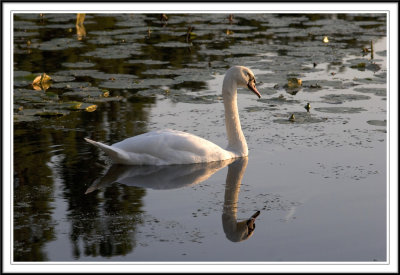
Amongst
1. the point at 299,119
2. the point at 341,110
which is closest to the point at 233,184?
the point at 299,119

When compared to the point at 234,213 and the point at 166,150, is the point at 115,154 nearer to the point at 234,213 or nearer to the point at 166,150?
the point at 166,150

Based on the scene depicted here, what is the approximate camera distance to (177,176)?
848cm

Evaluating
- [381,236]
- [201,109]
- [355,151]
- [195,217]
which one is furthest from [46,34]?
[381,236]

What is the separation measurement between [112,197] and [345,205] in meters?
2.29

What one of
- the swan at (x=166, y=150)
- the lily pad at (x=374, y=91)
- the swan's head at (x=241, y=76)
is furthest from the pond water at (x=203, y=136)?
the swan's head at (x=241, y=76)

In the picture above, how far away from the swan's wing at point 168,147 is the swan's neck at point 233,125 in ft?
1.32

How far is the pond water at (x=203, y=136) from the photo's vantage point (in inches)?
262

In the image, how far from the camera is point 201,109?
37.0ft

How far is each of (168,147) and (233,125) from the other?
994 millimetres

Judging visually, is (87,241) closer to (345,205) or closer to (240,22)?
(345,205)

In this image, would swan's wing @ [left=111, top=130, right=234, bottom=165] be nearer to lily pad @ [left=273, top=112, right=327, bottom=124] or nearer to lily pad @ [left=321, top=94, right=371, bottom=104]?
lily pad @ [left=273, top=112, right=327, bottom=124]

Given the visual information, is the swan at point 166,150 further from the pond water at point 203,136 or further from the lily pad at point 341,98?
the lily pad at point 341,98

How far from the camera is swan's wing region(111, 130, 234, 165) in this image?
866cm

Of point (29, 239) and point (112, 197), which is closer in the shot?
point (29, 239)
